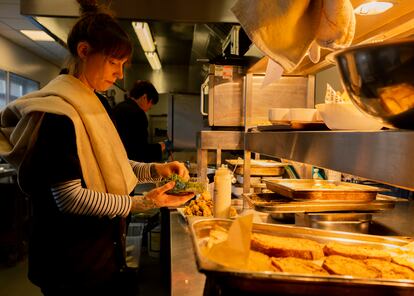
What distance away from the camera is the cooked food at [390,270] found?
70cm

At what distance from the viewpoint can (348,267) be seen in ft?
2.35

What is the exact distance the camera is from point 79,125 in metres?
1.39

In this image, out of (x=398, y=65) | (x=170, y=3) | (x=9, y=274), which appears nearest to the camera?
(x=398, y=65)

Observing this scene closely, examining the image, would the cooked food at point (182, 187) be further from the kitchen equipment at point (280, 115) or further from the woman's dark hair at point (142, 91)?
the woman's dark hair at point (142, 91)

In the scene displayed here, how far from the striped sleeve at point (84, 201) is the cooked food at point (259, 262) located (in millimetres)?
772

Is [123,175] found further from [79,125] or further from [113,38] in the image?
[113,38]

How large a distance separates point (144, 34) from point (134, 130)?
3.40 feet

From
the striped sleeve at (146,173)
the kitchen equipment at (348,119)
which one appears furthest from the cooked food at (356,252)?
the striped sleeve at (146,173)

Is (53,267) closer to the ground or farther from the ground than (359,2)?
closer to the ground

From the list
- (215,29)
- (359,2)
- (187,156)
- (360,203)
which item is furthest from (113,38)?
(187,156)

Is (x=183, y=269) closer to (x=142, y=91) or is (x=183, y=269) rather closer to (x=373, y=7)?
(x=373, y=7)

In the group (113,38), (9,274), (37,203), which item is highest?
(113,38)

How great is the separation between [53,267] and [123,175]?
47 centimetres

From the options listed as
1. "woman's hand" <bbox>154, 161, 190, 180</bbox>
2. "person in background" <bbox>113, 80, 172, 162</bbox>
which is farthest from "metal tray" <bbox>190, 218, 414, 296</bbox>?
"person in background" <bbox>113, 80, 172, 162</bbox>
